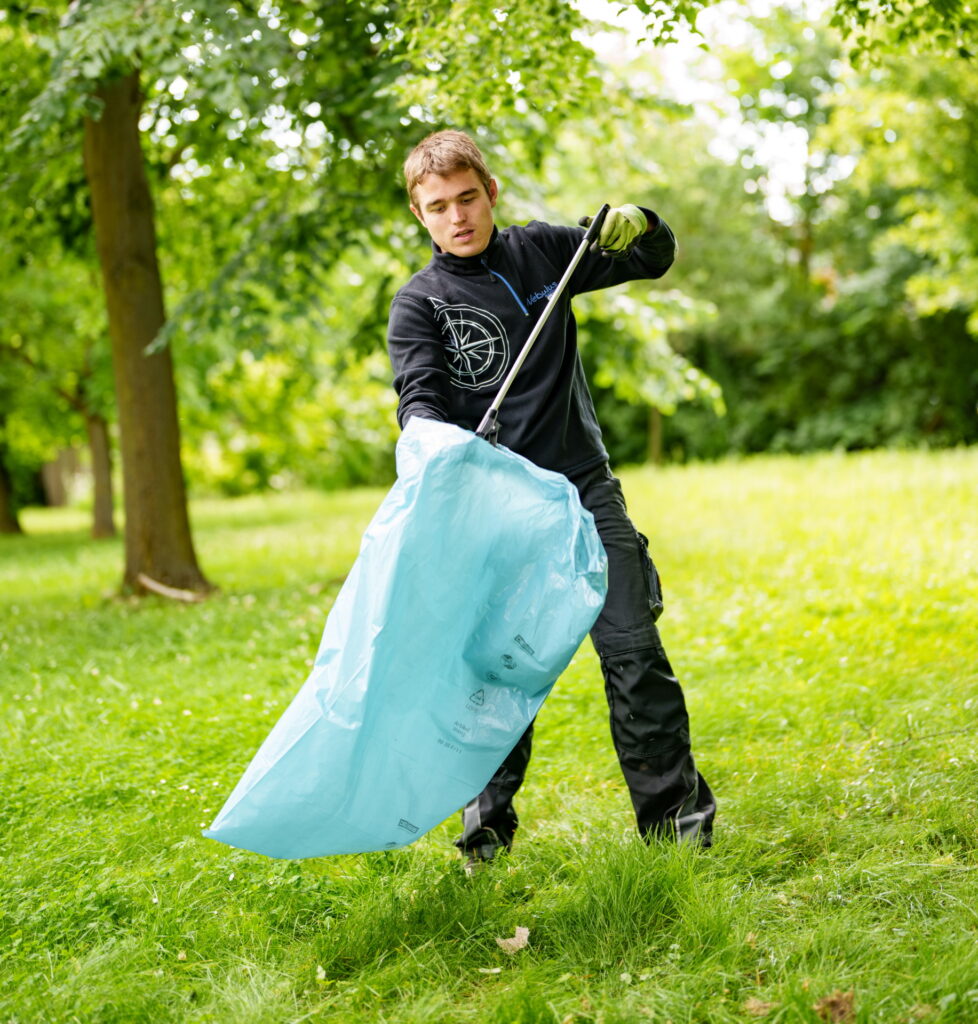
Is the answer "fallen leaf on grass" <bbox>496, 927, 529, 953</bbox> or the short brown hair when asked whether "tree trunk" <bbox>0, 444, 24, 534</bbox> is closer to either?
the short brown hair

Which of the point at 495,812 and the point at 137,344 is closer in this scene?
the point at 495,812

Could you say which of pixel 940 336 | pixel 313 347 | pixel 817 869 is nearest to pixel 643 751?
pixel 817 869

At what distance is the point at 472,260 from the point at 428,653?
1121mm

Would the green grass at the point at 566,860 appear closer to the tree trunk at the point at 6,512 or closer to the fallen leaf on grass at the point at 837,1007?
the fallen leaf on grass at the point at 837,1007

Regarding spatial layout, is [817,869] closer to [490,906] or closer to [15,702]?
[490,906]

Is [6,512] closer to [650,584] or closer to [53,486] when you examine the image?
[53,486]

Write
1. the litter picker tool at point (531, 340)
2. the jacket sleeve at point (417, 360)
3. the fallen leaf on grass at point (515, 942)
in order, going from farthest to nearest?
the jacket sleeve at point (417, 360) → the litter picker tool at point (531, 340) → the fallen leaf on grass at point (515, 942)

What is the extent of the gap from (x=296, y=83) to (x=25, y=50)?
3161mm

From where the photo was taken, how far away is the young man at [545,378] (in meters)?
2.86

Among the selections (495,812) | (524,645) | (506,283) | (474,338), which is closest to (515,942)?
(495,812)

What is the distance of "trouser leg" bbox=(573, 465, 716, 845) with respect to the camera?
2855mm

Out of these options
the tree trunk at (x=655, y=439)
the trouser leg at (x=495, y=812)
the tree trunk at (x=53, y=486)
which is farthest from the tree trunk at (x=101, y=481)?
the trouser leg at (x=495, y=812)

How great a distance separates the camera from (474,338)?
2.92 meters

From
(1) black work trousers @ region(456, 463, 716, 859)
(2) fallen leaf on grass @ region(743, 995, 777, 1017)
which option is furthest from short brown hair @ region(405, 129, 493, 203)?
(2) fallen leaf on grass @ region(743, 995, 777, 1017)
